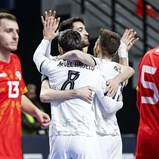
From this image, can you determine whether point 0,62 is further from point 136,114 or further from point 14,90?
point 136,114

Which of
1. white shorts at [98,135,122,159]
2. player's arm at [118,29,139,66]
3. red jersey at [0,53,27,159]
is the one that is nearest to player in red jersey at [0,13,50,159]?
red jersey at [0,53,27,159]

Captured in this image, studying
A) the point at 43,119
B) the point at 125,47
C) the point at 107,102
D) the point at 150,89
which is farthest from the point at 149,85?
the point at 125,47

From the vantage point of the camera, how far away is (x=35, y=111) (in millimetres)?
7062

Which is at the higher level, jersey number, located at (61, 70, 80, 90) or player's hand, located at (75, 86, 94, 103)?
jersey number, located at (61, 70, 80, 90)

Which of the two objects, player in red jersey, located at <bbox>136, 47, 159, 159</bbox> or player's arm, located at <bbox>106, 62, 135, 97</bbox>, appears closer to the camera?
player in red jersey, located at <bbox>136, 47, 159, 159</bbox>

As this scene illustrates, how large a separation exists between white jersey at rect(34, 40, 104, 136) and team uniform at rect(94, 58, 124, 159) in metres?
0.25

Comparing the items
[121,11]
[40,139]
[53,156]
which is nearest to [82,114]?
[53,156]

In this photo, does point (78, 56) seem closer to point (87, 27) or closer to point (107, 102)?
point (107, 102)

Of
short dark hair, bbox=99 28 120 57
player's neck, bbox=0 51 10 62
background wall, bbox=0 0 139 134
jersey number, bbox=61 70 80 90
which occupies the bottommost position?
background wall, bbox=0 0 139 134

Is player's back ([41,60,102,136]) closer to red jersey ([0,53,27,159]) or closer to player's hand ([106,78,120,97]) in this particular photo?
player's hand ([106,78,120,97])

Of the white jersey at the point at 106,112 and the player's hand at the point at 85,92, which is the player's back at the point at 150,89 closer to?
the player's hand at the point at 85,92

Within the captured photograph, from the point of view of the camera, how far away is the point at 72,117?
22.4ft

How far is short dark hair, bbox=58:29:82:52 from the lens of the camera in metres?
6.92

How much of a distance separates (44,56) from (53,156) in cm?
98
